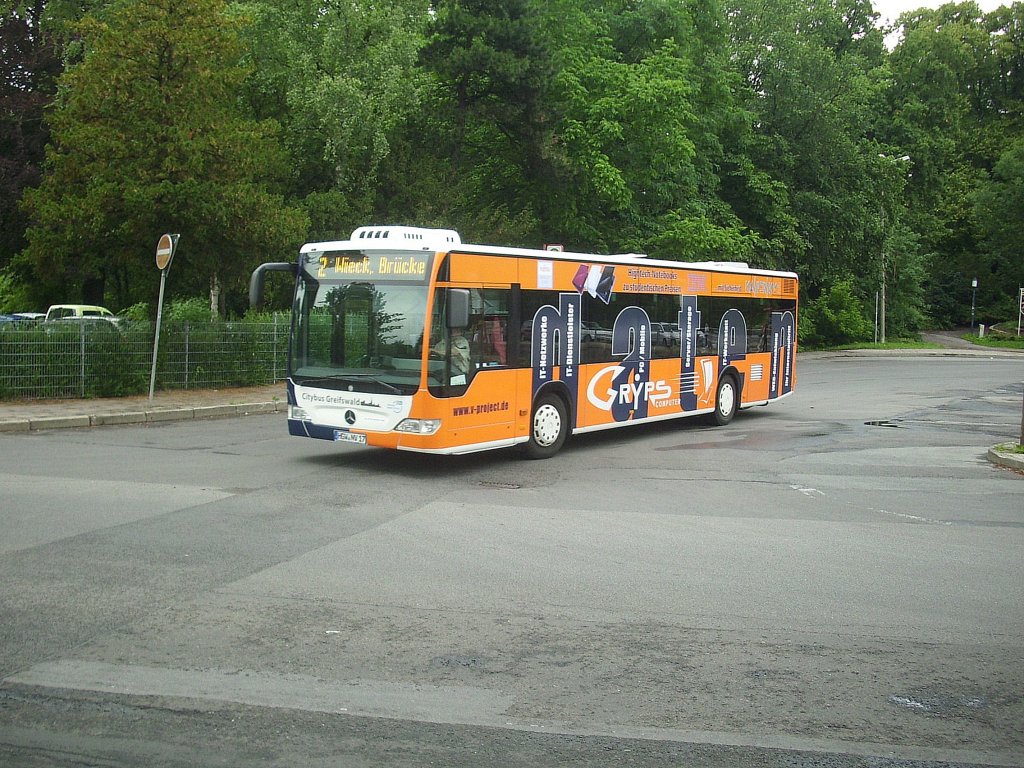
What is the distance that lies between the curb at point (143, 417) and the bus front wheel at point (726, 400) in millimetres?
7899

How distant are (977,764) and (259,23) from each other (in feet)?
110

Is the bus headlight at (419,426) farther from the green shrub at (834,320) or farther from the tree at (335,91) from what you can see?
the green shrub at (834,320)

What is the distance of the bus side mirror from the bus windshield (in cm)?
29

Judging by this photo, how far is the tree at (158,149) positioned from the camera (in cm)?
2111

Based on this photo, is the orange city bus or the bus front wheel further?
the bus front wheel

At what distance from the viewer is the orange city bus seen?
1212 centimetres

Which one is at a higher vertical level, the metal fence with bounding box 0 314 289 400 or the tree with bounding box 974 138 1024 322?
the tree with bounding box 974 138 1024 322

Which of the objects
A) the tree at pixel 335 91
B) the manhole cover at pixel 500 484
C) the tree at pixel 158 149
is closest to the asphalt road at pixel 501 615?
the manhole cover at pixel 500 484

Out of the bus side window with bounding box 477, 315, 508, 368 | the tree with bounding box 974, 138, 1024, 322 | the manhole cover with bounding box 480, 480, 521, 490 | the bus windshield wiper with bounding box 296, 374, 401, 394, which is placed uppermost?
the tree with bounding box 974, 138, 1024, 322

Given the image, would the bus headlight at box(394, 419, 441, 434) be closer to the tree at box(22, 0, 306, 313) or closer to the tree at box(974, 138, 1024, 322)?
the tree at box(22, 0, 306, 313)

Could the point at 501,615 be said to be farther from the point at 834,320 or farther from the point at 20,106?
the point at 834,320

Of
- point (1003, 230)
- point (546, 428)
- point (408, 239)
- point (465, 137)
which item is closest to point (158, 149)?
point (408, 239)

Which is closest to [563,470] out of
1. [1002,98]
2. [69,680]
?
[69,680]

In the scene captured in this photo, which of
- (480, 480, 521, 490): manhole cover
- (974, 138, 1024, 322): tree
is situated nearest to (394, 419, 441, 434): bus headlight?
(480, 480, 521, 490): manhole cover
